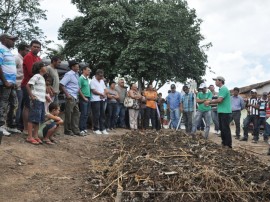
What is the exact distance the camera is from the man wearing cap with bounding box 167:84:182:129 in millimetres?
11788

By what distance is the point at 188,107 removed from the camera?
10.9 m

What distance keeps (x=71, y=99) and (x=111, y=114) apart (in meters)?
2.81

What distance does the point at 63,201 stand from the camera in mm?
3859

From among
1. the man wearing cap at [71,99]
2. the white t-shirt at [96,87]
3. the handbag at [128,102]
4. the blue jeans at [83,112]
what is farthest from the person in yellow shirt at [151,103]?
the man wearing cap at [71,99]

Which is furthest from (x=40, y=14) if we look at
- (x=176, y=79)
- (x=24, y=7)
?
(x=176, y=79)

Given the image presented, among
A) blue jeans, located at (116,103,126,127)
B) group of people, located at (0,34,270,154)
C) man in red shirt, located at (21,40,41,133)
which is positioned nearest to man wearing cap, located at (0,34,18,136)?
group of people, located at (0,34,270,154)

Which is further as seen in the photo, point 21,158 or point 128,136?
point 128,136

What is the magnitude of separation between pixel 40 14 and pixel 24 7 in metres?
1.28

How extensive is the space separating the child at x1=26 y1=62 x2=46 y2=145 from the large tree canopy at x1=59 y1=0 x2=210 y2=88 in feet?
49.6

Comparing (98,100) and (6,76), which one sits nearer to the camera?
(6,76)

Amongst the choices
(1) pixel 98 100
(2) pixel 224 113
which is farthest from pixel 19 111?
(2) pixel 224 113

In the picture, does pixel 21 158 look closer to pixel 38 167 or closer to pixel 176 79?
pixel 38 167

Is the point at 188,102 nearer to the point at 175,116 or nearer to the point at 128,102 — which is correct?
the point at 175,116

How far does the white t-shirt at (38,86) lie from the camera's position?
577 cm
